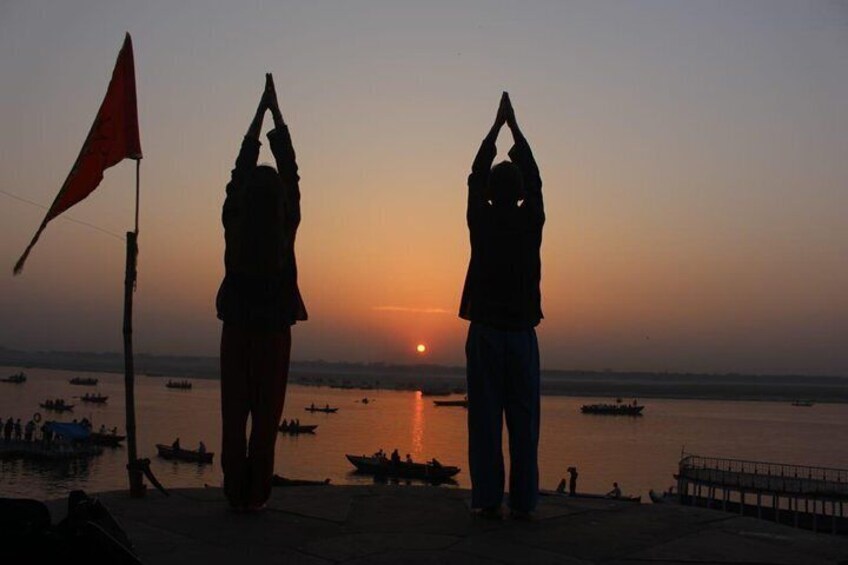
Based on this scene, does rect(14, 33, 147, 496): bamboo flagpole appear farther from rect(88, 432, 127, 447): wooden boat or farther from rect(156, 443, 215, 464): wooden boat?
rect(88, 432, 127, 447): wooden boat

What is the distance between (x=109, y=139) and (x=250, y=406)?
2905 mm

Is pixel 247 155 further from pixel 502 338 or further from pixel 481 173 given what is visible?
pixel 502 338

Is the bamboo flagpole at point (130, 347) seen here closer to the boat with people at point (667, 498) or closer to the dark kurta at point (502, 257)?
the dark kurta at point (502, 257)

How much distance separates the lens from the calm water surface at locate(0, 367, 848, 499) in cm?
5494

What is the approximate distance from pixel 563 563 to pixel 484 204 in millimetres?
3116

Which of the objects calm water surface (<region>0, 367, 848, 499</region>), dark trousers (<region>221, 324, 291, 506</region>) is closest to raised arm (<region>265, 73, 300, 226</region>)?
dark trousers (<region>221, 324, 291, 506</region>)

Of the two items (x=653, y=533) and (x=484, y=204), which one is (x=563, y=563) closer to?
(x=653, y=533)

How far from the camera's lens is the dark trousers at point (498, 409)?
7.00m

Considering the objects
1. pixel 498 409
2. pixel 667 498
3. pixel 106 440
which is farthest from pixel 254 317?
pixel 106 440

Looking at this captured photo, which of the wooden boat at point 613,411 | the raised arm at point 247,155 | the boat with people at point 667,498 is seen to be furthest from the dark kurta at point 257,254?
the wooden boat at point 613,411

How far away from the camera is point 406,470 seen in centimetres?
5566

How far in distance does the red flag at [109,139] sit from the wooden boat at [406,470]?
48.2 meters

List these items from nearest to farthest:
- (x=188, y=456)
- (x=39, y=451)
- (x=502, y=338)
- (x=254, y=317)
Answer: (x=502, y=338)
(x=254, y=317)
(x=188, y=456)
(x=39, y=451)

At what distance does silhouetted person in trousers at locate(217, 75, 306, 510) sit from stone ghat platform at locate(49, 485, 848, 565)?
1.53 ft
